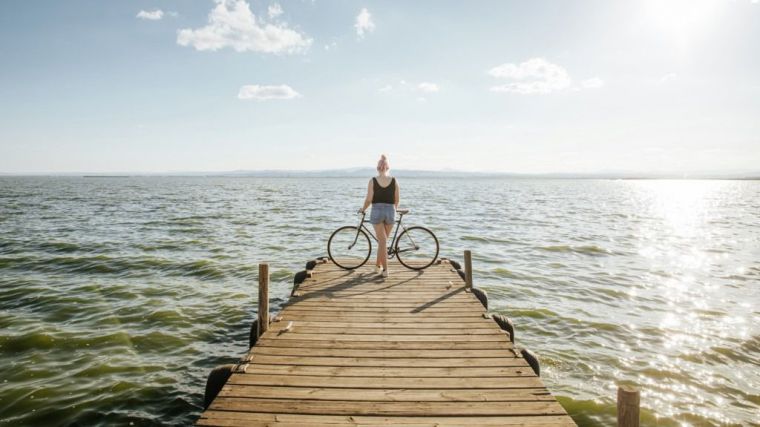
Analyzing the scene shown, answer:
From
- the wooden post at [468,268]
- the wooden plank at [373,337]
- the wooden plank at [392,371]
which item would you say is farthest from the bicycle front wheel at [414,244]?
the wooden plank at [392,371]

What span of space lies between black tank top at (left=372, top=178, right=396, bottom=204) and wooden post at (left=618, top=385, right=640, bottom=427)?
21.5ft

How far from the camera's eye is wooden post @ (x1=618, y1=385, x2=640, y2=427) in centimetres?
329

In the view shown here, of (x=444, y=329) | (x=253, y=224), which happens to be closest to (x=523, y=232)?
(x=253, y=224)

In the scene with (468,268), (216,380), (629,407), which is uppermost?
(629,407)

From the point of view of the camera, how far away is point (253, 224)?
93.3ft

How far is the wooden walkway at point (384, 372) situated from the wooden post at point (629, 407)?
1011mm

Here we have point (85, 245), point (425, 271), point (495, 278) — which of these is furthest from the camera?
point (85, 245)

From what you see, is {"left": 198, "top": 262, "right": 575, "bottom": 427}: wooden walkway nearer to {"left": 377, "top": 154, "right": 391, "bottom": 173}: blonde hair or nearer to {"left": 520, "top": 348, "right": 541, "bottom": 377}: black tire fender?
{"left": 520, "top": 348, "right": 541, "bottom": 377}: black tire fender

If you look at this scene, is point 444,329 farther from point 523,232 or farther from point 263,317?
point 523,232

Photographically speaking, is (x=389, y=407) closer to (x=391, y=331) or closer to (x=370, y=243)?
(x=391, y=331)

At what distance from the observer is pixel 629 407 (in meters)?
3.32

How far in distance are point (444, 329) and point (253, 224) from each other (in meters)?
23.6

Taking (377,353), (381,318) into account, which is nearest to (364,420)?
(377,353)

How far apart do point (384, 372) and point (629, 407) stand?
9.58 ft
